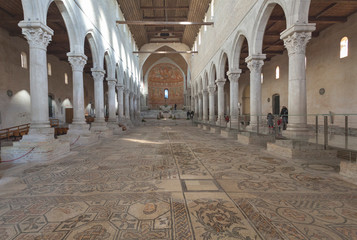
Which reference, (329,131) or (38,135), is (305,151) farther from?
(38,135)

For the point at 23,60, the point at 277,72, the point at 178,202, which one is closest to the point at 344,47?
the point at 277,72

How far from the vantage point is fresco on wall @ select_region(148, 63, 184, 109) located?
44625 mm

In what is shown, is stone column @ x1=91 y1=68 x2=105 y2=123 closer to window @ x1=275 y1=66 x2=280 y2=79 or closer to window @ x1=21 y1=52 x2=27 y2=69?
window @ x1=21 y1=52 x2=27 y2=69

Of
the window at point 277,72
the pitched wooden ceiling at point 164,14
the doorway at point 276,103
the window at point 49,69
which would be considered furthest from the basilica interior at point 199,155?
the doorway at point 276,103

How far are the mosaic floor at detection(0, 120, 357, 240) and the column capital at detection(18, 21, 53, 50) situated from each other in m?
Answer: 4.18

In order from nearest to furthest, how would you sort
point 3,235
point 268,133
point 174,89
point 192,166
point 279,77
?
point 3,235 < point 192,166 < point 268,133 < point 279,77 < point 174,89

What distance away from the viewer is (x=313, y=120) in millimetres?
6039

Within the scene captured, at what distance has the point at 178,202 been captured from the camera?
3.10 meters

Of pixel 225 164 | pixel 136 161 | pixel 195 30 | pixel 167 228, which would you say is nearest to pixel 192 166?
pixel 225 164

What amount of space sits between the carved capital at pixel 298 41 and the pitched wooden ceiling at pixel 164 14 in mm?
16088

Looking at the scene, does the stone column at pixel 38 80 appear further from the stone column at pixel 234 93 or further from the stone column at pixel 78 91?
the stone column at pixel 234 93

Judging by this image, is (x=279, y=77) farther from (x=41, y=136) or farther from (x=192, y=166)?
(x=41, y=136)

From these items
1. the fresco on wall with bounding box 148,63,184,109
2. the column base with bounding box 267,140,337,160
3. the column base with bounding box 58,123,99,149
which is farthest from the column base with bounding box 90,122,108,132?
the fresco on wall with bounding box 148,63,184,109

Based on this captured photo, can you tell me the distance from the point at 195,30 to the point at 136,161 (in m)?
25.3
